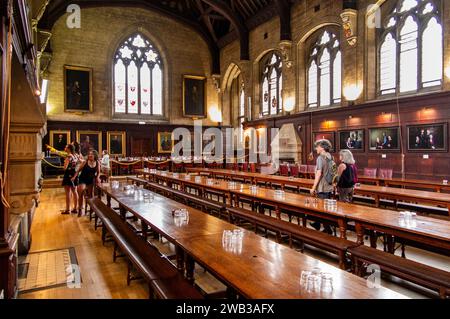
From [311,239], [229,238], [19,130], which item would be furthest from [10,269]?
[311,239]

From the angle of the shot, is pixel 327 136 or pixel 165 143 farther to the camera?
pixel 165 143

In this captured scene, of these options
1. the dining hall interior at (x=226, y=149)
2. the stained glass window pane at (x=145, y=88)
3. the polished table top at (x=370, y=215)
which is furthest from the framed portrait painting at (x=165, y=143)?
the polished table top at (x=370, y=215)

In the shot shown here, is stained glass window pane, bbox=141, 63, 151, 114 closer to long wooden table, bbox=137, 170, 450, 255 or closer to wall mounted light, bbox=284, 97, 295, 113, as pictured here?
wall mounted light, bbox=284, 97, 295, 113

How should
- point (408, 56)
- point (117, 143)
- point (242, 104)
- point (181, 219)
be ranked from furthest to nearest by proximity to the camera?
1. point (242, 104)
2. point (117, 143)
3. point (408, 56)
4. point (181, 219)

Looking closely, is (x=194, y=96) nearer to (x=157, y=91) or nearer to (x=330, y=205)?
(x=157, y=91)

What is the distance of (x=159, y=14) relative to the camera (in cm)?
1923

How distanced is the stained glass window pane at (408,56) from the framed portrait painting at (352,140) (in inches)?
78.7

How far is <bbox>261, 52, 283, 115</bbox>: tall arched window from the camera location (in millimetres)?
16047

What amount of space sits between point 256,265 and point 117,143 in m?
17.2

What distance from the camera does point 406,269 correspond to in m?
2.57

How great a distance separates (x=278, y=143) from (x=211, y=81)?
309 inches

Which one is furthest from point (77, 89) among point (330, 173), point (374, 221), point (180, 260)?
point (374, 221)

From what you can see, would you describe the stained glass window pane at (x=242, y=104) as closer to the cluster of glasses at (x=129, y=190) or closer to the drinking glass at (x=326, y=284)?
the cluster of glasses at (x=129, y=190)

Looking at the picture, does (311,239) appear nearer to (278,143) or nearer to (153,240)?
(153,240)
